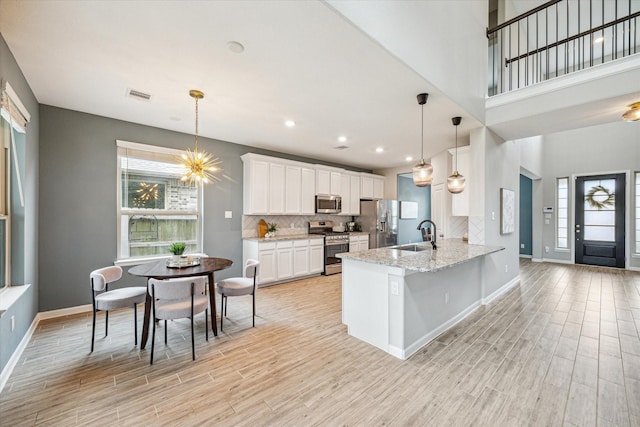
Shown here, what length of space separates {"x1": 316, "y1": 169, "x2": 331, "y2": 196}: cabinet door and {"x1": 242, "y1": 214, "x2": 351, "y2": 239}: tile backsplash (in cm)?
64

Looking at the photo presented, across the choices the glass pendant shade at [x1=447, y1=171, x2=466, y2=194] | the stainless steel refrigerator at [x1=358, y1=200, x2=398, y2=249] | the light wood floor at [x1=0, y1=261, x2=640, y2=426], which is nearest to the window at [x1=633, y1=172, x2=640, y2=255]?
the light wood floor at [x1=0, y1=261, x2=640, y2=426]

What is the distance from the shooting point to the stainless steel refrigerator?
6715mm

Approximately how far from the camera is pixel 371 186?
7219 mm

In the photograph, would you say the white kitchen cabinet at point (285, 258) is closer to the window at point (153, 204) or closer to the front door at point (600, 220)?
the window at point (153, 204)

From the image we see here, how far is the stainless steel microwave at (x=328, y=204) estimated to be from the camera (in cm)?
603

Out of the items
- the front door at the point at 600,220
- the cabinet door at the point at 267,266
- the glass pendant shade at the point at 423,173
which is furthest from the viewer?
the front door at the point at 600,220

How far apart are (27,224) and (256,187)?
295 centimetres

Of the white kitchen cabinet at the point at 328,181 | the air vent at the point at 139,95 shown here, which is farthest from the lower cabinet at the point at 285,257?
the air vent at the point at 139,95

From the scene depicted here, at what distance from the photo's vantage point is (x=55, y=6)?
1.79 metres

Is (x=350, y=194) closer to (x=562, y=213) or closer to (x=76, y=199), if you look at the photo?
(x=76, y=199)

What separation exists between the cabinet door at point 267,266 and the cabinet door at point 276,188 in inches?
32.5

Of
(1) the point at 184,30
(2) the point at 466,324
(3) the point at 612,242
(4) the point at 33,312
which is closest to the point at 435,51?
(1) the point at 184,30

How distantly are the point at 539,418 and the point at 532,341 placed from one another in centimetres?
133

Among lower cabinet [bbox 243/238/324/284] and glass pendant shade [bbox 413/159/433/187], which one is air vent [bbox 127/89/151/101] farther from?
glass pendant shade [bbox 413/159/433/187]
